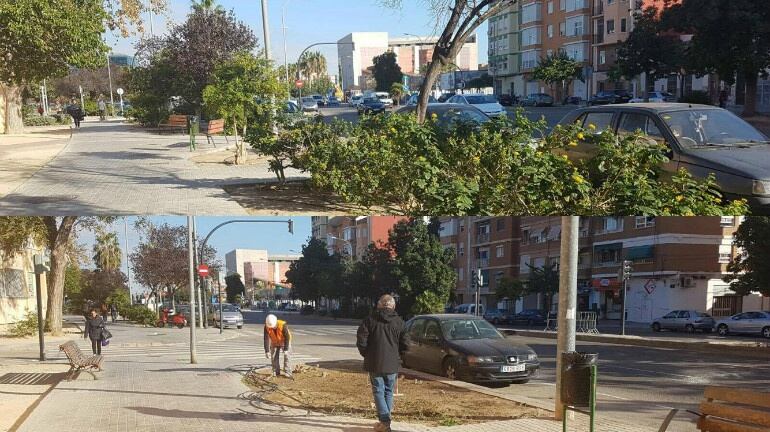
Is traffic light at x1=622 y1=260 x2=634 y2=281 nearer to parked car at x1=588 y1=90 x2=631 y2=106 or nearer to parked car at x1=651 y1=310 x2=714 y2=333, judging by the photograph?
parked car at x1=651 y1=310 x2=714 y2=333

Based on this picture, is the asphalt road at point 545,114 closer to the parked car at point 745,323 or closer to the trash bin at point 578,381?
the parked car at point 745,323

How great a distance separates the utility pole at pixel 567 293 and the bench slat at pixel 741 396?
138 cm

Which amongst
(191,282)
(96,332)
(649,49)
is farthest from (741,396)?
(649,49)

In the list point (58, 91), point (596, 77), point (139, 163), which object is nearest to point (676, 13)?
point (596, 77)

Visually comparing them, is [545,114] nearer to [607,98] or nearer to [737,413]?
[607,98]

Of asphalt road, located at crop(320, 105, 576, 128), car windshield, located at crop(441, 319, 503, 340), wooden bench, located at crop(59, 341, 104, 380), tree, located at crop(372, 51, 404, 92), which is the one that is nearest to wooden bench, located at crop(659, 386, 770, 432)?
car windshield, located at crop(441, 319, 503, 340)

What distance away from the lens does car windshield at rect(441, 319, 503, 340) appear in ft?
24.2

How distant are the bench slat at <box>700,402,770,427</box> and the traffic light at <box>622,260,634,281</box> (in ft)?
4.69

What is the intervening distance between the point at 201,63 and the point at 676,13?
21.6m

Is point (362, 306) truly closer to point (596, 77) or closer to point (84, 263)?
point (84, 263)

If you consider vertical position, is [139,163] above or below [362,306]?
above

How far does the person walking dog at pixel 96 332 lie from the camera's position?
30.9 ft

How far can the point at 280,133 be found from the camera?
43.4 feet

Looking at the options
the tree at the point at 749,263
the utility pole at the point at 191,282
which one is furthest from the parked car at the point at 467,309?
the utility pole at the point at 191,282
